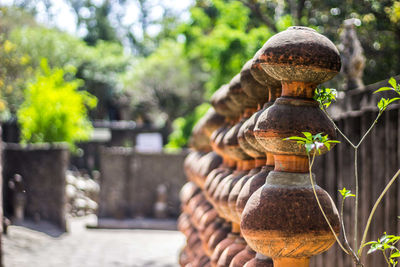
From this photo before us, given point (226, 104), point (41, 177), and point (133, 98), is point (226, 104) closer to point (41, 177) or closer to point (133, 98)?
point (41, 177)

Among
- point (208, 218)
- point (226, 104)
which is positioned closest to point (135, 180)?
point (208, 218)

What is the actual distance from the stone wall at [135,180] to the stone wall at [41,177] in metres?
2.77

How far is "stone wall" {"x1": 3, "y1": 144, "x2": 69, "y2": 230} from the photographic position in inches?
468

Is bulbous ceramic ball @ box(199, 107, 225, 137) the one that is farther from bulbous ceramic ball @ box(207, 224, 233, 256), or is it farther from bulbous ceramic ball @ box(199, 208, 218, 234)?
bulbous ceramic ball @ box(207, 224, 233, 256)

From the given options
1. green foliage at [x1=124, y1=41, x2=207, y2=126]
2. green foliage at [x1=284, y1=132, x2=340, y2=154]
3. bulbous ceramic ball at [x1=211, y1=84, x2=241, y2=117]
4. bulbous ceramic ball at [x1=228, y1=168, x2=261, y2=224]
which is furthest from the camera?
green foliage at [x1=124, y1=41, x2=207, y2=126]

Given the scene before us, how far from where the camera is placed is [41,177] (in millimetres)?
12219

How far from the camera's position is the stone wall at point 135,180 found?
15.2 metres

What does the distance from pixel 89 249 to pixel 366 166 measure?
8.20 meters

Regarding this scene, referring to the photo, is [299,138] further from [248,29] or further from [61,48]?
[61,48]

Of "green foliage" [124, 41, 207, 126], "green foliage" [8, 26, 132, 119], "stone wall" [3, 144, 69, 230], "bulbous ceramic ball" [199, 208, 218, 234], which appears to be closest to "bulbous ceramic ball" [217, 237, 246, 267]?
"bulbous ceramic ball" [199, 208, 218, 234]

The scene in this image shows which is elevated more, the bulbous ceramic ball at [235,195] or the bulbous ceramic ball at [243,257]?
the bulbous ceramic ball at [235,195]

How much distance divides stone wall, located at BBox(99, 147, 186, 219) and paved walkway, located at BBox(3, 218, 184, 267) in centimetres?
226

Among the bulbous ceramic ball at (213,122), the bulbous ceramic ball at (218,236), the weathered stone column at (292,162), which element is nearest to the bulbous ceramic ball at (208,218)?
the bulbous ceramic ball at (218,236)

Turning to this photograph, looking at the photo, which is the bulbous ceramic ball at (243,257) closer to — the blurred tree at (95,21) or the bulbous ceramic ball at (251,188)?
the bulbous ceramic ball at (251,188)
